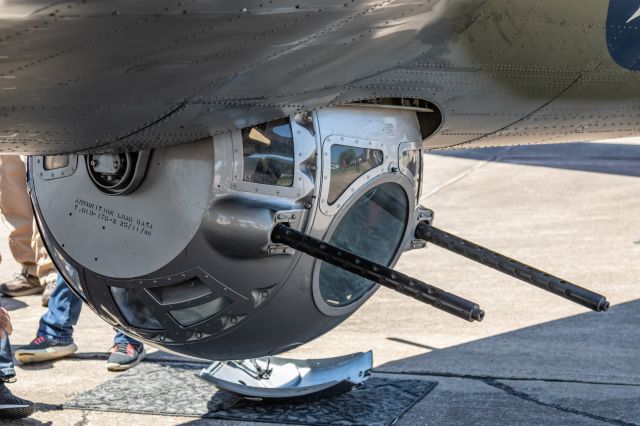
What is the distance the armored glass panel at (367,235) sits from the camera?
4328mm

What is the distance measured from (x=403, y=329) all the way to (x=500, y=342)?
2.22 feet

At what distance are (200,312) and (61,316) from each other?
2477mm

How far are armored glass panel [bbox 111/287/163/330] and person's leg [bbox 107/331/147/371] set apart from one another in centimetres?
193

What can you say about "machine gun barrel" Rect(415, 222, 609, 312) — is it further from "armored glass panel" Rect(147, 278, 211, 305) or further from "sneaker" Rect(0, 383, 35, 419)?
"sneaker" Rect(0, 383, 35, 419)

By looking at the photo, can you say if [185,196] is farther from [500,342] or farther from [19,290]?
[19,290]

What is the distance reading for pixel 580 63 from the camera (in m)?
4.60

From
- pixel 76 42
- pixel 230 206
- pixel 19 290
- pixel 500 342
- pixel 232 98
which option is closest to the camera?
pixel 76 42

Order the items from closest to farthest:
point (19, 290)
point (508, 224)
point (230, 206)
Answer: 1. point (230, 206)
2. point (19, 290)
3. point (508, 224)

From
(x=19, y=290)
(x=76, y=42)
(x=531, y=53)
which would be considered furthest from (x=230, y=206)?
(x=19, y=290)

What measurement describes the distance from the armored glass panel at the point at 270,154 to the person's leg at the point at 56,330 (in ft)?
9.26

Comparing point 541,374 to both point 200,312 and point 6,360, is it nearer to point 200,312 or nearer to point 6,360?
point 200,312

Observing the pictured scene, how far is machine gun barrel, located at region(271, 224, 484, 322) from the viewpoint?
12.3ft

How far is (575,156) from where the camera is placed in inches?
590

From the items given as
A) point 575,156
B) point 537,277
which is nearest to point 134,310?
point 537,277
